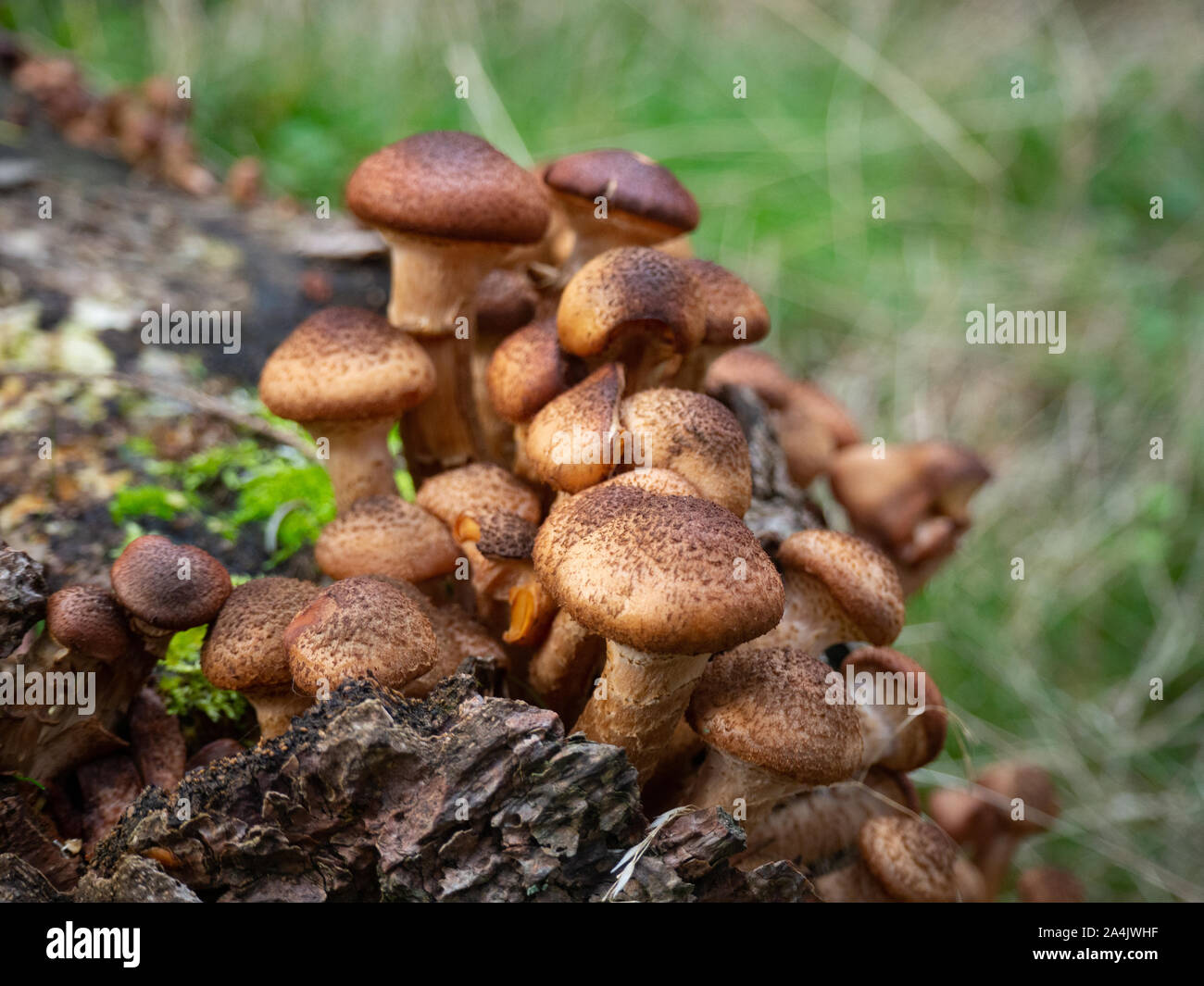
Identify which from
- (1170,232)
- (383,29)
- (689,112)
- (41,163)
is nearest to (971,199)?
(1170,232)

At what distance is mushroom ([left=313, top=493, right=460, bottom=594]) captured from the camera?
Result: 2.61 m

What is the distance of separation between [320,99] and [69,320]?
4.52 metres

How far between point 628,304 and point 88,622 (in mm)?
1618

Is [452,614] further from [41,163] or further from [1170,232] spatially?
[1170,232]

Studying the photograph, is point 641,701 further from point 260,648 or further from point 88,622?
point 88,622

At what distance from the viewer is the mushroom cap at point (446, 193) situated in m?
2.76

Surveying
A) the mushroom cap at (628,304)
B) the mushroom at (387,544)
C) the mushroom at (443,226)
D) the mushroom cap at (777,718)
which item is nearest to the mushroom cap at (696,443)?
the mushroom cap at (628,304)

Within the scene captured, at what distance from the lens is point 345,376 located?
2732 millimetres

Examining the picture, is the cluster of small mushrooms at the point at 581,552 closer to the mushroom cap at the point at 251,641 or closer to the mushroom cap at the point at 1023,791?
the mushroom cap at the point at 251,641

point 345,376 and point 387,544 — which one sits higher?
point 345,376

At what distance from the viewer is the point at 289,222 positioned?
5.69 m

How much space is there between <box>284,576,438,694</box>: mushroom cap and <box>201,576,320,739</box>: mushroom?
0.10 m

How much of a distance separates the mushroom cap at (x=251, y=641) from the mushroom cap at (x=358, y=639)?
9 centimetres

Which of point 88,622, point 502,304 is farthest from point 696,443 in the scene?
point 88,622
